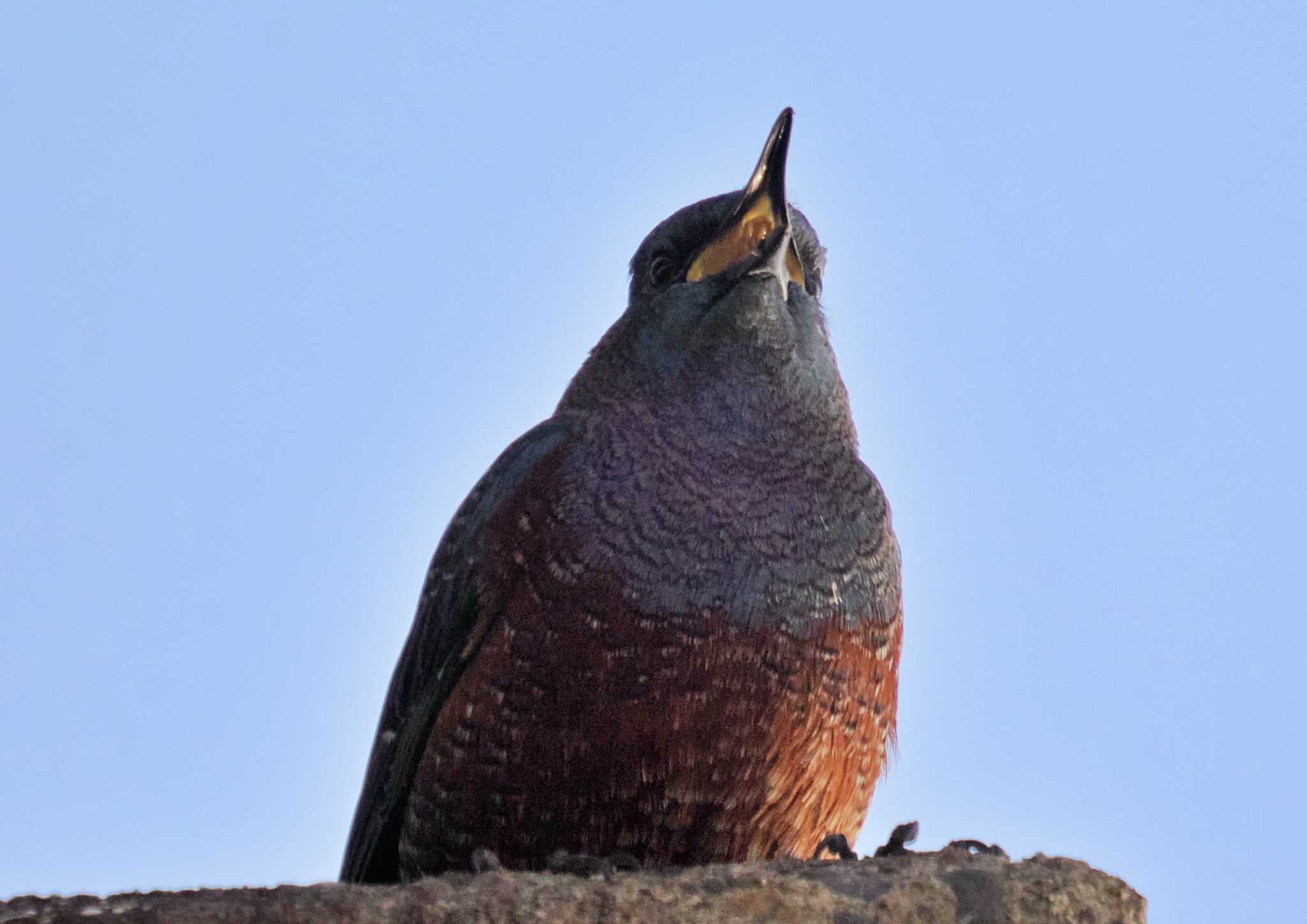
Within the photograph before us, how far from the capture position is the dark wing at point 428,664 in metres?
5.77

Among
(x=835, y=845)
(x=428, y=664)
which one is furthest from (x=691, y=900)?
(x=428, y=664)

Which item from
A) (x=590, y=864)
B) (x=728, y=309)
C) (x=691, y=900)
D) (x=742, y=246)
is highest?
(x=742, y=246)

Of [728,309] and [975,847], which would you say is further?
[728,309]

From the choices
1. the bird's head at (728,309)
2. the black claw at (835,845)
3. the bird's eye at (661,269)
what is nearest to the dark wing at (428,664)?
the bird's head at (728,309)

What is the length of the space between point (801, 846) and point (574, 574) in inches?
45.4

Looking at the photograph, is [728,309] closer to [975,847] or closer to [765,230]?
[765,230]

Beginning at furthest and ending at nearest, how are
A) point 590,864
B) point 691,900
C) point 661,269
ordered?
point 661,269 < point 590,864 < point 691,900

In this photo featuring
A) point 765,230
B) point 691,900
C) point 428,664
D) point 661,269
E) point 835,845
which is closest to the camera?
point 691,900

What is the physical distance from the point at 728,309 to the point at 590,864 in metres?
2.51

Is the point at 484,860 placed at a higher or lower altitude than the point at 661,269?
lower

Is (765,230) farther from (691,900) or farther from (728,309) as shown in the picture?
(691,900)

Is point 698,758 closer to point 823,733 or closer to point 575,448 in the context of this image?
point 823,733

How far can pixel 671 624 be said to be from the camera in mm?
5141

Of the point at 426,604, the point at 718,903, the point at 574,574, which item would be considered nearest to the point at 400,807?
the point at 426,604
